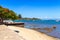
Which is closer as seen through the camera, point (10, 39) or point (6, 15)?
point (10, 39)

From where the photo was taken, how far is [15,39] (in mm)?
12258

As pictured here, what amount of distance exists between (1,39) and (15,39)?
3.60ft

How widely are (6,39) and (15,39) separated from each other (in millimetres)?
703

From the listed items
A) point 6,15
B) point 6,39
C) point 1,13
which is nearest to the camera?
point 6,39

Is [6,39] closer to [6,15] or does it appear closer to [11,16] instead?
[6,15]

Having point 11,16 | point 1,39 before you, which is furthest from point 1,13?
point 1,39

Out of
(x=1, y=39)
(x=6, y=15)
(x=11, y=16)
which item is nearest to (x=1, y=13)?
(x=6, y=15)

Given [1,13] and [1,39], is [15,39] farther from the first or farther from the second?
[1,13]

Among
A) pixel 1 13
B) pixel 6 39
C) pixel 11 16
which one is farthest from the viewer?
pixel 11 16

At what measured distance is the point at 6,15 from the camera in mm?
57500

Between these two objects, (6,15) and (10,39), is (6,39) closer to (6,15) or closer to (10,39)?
(10,39)

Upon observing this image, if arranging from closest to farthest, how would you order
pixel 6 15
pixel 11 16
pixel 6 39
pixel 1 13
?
pixel 6 39 → pixel 1 13 → pixel 6 15 → pixel 11 16

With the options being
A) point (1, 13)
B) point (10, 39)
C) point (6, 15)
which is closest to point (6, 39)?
point (10, 39)

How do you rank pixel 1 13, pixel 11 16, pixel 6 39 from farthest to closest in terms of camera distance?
pixel 11 16 < pixel 1 13 < pixel 6 39
